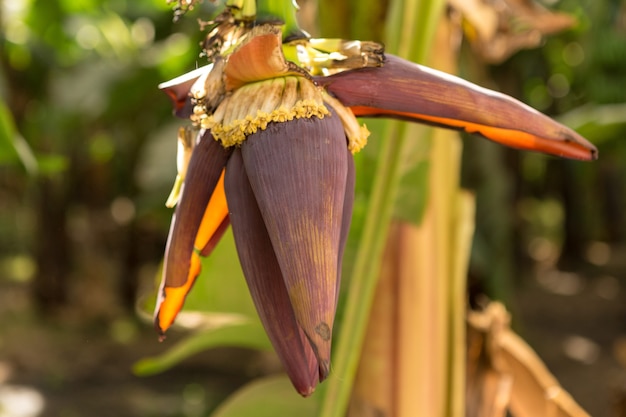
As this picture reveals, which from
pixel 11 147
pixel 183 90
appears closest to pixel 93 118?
pixel 11 147

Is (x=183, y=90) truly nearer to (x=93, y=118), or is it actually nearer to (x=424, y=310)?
(x=424, y=310)

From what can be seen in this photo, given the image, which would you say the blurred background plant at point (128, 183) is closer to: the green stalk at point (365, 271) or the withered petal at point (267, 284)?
the green stalk at point (365, 271)

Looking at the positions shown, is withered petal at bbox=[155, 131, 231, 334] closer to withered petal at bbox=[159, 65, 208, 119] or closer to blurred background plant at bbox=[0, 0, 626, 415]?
withered petal at bbox=[159, 65, 208, 119]

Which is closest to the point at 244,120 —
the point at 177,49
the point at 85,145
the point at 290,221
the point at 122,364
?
the point at 290,221

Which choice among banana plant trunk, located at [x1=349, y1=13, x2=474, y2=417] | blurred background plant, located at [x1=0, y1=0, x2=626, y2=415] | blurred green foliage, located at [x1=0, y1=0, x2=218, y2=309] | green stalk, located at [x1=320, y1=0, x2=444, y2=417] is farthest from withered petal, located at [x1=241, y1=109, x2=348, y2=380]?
blurred green foliage, located at [x1=0, y1=0, x2=218, y2=309]

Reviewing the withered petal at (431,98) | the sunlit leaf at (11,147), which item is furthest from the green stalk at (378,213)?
the sunlit leaf at (11,147)
